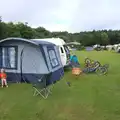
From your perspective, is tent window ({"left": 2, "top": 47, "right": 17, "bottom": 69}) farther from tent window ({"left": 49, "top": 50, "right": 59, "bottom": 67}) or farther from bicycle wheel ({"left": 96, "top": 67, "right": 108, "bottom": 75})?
bicycle wheel ({"left": 96, "top": 67, "right": 108, "bottom": 75})

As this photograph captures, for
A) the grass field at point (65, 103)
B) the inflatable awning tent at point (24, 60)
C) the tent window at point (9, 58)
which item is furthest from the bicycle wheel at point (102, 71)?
the tent window at point (9, 58)

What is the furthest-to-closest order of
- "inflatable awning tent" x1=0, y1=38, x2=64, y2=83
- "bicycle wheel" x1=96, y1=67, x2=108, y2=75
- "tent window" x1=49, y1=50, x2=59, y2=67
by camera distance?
"bicycle wheel" x1=96, y1=67, x2=108, y2=75 < "tent window" x1=49, y1=50, x2=59, y2=67 < "inflatable awning tent" x1=0, y1=38, x2=64, y2=83

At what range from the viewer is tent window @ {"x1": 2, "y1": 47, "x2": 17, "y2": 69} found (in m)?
10.5

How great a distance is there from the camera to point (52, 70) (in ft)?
34.4

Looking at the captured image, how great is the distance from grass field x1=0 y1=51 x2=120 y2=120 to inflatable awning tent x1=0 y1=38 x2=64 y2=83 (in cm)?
61

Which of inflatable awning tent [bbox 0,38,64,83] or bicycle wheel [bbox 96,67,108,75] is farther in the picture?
bicycle wheel [bbox 96,67,108,75]

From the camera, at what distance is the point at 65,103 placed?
725 cm

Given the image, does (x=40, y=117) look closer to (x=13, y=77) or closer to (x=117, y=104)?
(x=117, y=104)

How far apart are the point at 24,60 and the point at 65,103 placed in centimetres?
388

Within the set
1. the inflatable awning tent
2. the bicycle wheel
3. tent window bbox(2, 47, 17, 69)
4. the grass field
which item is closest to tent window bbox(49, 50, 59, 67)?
the inflatable awning tent

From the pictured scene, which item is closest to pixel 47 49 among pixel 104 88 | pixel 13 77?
pixel 13 77

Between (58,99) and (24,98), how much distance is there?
3.95 ft

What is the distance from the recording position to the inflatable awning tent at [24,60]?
33.4 ft

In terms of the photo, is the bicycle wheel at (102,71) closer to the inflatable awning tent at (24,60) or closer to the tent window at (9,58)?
the inflatable awning tent at (24,60)
